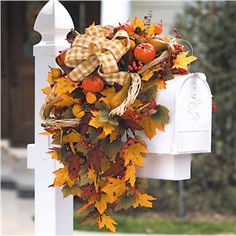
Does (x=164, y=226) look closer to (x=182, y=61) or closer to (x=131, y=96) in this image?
(x=182, y=61)

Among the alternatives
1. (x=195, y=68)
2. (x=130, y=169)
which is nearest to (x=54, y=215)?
(x=130, y=169)

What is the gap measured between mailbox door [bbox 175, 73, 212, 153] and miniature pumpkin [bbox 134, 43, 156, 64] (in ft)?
0.43

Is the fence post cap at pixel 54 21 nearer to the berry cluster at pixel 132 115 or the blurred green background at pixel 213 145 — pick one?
the berry cluster at pixel 132 115

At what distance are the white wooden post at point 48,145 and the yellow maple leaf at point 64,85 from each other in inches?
11.6

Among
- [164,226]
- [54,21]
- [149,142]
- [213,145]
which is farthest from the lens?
[213,145]

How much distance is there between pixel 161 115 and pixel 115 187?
0.84 feet

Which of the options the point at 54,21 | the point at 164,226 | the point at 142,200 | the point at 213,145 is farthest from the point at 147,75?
the point at 213,145

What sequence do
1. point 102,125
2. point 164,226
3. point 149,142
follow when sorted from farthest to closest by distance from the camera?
point 164,226 < point 149,142 < point 102,125

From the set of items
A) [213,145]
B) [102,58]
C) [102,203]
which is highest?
[102,58]

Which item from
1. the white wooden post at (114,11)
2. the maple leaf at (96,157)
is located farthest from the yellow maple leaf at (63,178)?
the white wooden post at (114,11)

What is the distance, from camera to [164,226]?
18.8 feet

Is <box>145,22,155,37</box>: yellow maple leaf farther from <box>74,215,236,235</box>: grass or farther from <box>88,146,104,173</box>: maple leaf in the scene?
<box>74,215,236,235</box>: grass

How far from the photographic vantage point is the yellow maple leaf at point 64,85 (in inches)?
77.0

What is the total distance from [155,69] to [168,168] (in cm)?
31
